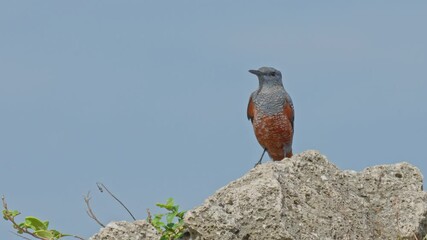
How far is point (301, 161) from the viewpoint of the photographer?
634cm

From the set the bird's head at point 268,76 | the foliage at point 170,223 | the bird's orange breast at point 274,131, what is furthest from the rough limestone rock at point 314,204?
the bird's head at point 268,76

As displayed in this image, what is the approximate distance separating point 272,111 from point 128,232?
454 centimetres

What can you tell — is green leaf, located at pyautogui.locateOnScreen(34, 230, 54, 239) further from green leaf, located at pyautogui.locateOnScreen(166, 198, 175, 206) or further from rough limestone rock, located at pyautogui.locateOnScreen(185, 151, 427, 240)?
rough limestone rock, located at pyautogui.locateOnScreen(185, 151, 427, 240)

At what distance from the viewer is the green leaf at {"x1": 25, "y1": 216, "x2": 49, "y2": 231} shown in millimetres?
6652

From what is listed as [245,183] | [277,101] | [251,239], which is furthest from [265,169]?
[277,101]

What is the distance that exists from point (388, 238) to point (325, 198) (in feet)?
1.88

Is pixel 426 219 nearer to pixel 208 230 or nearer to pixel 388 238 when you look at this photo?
pixel 388 238

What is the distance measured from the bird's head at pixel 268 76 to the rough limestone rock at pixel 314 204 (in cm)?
391

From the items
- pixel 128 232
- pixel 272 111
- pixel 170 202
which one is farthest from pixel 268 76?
pixel 128 232

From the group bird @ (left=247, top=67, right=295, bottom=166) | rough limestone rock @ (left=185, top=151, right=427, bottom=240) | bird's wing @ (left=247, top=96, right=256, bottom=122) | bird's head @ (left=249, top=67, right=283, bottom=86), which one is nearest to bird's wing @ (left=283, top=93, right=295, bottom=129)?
bird @ (left=247, top=67, right=295, bottom=166)

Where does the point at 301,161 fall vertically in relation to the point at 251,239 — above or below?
above

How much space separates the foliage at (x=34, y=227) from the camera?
6.64m

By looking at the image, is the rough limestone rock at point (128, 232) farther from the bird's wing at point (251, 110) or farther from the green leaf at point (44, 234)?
the bird's wing at point (251, 110)

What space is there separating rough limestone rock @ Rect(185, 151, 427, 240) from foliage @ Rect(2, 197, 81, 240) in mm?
1379
